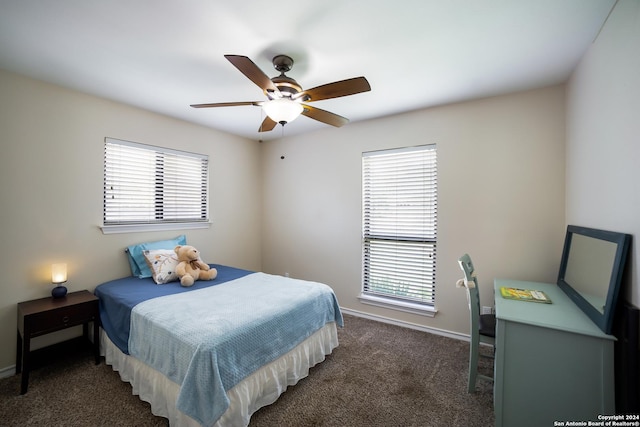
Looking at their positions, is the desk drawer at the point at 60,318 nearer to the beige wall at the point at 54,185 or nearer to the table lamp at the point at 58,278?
the table lamp at the point at 58,278

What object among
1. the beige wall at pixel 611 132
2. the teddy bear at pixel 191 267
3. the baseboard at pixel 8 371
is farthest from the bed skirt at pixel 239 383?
the beige wall at pixel 611 132

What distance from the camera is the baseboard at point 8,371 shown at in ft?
7.20

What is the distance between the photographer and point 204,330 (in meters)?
1.67

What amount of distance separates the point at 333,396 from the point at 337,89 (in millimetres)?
2217

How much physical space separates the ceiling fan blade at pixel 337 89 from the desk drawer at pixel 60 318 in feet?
8.32

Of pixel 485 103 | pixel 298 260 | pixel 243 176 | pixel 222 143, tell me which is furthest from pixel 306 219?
pixel 485 103

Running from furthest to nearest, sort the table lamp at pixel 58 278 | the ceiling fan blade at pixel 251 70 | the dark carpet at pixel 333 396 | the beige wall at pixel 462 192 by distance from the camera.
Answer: the beige wall at pixel 462 192, the table lamp at pixel 58 278, the dark carpet at pixel 333 396, the ceiling fan blade at pixel 251 70

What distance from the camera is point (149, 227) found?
10.3 ft

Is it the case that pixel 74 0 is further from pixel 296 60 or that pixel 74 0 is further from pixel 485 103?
pixel 485 103

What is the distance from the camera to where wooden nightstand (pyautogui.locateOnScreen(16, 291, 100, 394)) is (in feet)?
6.60

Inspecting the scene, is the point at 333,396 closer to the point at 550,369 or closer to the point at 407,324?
the point at 550,369

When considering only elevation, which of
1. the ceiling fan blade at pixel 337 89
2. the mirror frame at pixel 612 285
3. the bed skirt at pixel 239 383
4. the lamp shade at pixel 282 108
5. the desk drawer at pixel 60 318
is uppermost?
the ceiling fan blade at pixel 337 89

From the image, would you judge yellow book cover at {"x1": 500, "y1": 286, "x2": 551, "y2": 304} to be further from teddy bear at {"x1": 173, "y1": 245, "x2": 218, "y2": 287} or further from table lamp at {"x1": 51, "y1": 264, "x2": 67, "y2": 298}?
table lamp at {"x1": 51, "y1": 264, "x2": 67, "y2": 298}

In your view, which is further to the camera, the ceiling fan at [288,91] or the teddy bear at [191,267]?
the teddy bear at [191,267]
